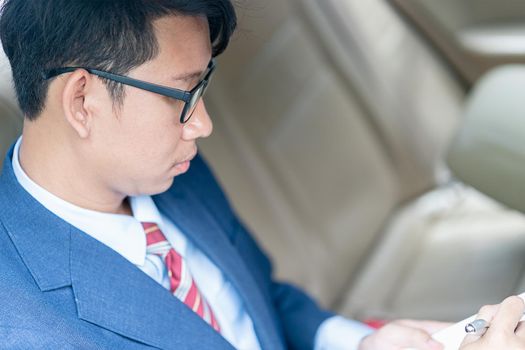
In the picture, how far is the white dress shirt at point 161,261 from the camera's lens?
1.34m

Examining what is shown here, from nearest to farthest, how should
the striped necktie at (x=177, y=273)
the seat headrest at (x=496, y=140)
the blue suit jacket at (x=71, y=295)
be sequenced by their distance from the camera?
1. the blue suit jacket at (x=71, y=295)
2. the striped necktie at (x=177, y=273)
3. the seat headrest at (x=496, y=140)

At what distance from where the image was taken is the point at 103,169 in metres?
1.31

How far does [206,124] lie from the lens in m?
1.33

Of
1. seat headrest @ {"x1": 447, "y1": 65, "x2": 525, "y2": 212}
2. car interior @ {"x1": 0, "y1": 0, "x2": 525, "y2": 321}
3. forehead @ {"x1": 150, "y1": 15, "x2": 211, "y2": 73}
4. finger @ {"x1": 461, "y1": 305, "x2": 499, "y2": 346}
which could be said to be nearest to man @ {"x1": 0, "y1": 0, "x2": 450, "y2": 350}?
forehead @ {"x1": 150, "y1": 15, "x2": 211, "y2": 73}

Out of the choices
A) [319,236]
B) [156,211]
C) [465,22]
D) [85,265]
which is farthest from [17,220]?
[465,22]

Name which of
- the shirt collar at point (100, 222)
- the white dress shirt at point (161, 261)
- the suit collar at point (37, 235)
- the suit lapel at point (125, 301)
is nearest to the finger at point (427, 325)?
the white dress shirt at point (161, 261)

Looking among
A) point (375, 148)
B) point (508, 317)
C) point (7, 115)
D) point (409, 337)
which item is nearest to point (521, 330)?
point (508, 317)

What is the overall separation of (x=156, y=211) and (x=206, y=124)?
0.20 m

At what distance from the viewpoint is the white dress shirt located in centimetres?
134

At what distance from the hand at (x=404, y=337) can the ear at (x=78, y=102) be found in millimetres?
579

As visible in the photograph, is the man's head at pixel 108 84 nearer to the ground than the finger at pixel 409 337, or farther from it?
farther from it

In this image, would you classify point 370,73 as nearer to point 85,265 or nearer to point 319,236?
point 319,236

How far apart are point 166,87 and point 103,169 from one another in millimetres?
164

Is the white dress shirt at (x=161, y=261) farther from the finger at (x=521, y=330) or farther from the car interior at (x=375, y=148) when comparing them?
the car interior at (x=375, y=148)
